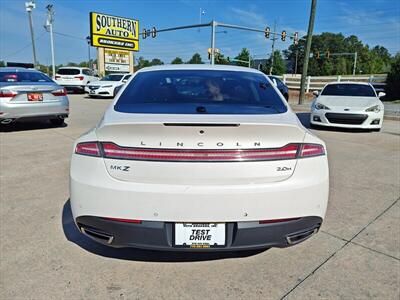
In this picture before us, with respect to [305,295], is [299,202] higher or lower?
higher

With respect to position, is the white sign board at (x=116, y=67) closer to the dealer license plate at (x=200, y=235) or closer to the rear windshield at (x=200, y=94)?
the rear windshield at (x=200, y=94)

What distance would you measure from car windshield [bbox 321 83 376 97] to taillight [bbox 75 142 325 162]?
8.37 m

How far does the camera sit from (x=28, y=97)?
280 inches

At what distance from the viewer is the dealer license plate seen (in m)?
2.00

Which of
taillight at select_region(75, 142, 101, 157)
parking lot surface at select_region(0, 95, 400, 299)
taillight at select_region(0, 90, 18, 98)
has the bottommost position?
parking lot surface at select_region(0, 95, 400, 299)

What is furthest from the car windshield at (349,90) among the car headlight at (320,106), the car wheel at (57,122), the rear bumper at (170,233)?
the rear bumper at (170,233)

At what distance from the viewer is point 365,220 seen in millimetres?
3254

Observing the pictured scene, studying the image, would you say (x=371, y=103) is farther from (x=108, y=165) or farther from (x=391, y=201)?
(x=108, y=165)

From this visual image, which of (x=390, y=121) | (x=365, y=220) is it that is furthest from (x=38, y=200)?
(x=390, y=121)

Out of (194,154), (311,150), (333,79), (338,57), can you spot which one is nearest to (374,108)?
(311,150)

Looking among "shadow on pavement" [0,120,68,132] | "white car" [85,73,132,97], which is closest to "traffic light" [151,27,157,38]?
"white car" [85,73,132,97]

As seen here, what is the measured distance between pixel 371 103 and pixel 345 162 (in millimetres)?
3926

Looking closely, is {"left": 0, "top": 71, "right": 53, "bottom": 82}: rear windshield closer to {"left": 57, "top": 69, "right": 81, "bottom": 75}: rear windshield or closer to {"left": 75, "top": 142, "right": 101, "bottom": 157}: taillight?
{"left": 75, "top": 142, "right": 101, "bottom": 157}: taillight

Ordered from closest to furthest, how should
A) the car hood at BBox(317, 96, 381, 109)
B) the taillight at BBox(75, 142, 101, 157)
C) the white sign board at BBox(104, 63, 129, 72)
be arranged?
the taillight at BBox(75, 142, 101, 157) < the car hood at BBox(317, 96, 381, 109) < the white sign board at BBox(104, 63, 129, 72)
